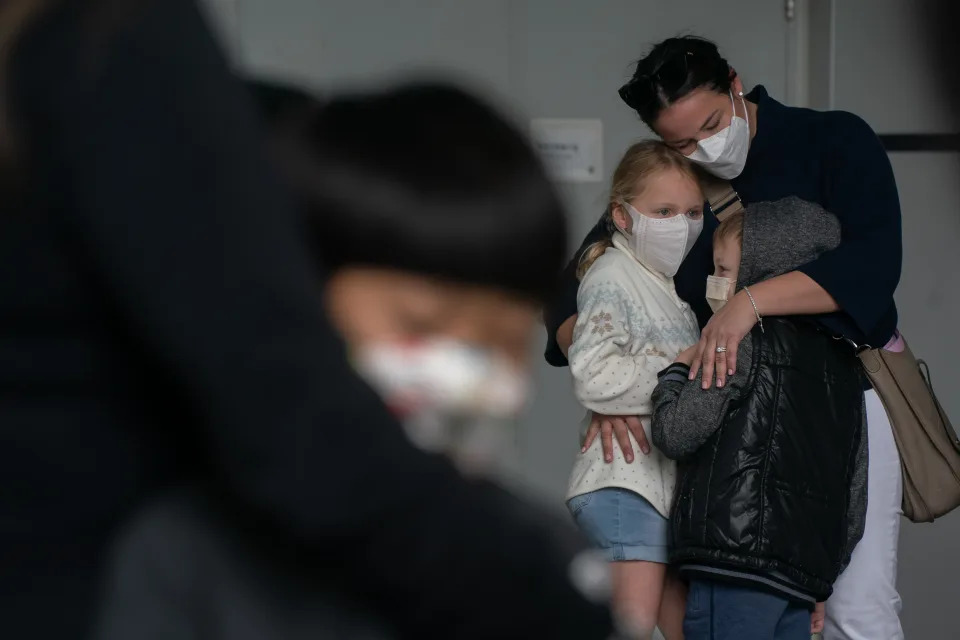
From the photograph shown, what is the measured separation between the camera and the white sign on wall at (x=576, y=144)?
3.88m

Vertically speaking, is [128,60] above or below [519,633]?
above

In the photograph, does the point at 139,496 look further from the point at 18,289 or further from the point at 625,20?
the point at 625,20

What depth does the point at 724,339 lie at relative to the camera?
244 cm

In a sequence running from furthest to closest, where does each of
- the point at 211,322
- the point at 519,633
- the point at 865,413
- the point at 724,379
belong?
the point at 865,413 → the point at 724,379 → the point at 519,633 → the point at 211,322

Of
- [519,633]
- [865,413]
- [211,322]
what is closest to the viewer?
[211,322]

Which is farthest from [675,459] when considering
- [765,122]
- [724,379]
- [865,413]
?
[765,122]

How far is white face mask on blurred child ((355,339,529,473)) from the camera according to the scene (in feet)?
2.69

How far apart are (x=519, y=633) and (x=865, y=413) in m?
1.99

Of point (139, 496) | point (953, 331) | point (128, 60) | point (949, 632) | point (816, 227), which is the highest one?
point (128, 60)

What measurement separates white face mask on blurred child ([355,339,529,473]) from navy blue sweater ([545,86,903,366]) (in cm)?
161

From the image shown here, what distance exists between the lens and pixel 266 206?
2.25 feet

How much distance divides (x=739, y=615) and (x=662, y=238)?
2.70 feet

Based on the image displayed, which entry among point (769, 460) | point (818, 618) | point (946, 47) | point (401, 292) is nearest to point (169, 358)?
point (401, 292)

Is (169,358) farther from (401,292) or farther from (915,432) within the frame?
(915,432)
